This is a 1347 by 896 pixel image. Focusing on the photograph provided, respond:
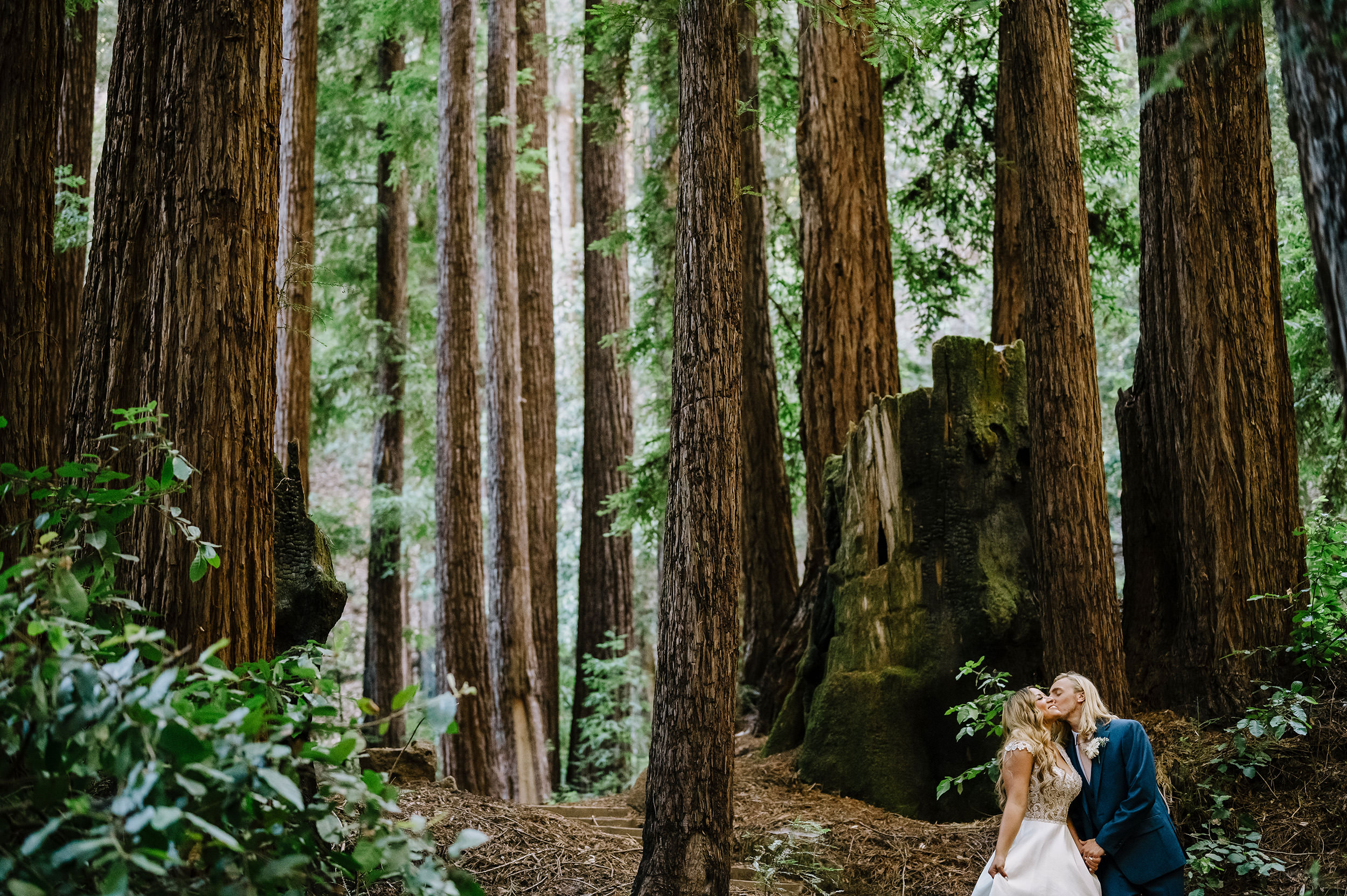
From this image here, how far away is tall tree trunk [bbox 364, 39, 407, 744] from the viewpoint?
46.0 feet

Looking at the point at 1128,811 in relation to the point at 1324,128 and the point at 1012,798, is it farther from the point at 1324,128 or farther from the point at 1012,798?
the point at 1324,128

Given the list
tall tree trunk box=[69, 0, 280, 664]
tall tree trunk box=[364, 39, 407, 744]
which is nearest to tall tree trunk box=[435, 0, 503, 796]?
tall tree trunk box=[364, 39, 407, 744]

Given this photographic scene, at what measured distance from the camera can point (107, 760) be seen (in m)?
2.23

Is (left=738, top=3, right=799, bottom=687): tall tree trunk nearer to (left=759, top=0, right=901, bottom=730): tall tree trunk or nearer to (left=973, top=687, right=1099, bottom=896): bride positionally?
(left=759, top=0, right=901, bottom=730): tall tree trunk

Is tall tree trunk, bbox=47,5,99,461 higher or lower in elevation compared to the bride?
higher

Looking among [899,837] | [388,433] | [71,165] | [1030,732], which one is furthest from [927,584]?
[388,433]

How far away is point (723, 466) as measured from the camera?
512cm

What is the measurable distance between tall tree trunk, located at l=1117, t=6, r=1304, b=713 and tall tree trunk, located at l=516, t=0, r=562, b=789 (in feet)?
26.0

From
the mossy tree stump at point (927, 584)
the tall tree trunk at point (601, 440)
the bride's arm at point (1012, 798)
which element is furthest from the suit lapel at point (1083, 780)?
the tall tree trunk at point (601, 440)

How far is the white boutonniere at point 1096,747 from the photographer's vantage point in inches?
181

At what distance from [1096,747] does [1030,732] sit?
12.4 inches

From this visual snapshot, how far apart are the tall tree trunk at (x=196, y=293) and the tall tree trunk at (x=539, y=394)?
8.44 m

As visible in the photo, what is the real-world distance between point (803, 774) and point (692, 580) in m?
3.23

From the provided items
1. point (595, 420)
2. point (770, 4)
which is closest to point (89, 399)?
point (770, 4)
